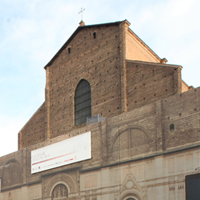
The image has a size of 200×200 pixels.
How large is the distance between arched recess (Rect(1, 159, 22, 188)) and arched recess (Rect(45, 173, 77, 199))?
2.88 meters

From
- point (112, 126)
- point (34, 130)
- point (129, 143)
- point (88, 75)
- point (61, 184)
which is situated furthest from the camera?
point (34, 130)

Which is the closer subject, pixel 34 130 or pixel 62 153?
pixel 62 153

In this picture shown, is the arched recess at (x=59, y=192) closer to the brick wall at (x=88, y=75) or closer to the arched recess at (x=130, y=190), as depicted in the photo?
the brick wall at (x=88, y=75)

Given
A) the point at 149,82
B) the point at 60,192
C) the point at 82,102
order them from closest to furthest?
the point at 149,82, the point at 60,192, the point at 82,102

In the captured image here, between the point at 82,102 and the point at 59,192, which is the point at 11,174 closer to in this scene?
the point at 59,192

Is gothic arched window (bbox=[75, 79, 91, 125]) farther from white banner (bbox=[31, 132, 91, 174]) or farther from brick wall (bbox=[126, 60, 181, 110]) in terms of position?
brick wall (bbox=[126, 60, 181, 110])

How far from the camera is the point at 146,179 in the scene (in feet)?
51.4

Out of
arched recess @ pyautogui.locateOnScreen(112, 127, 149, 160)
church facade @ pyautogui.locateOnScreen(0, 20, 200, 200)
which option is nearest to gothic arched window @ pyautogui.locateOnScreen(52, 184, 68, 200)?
church facade @ pyautogui.locateOnScreen(0, 20, 200, 200)

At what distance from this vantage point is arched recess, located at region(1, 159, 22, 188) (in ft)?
74.4

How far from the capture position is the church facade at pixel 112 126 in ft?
49.6

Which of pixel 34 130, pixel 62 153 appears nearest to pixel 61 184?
pixel 62 153

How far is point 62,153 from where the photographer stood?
20000 mm

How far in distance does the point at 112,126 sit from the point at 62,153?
360cm

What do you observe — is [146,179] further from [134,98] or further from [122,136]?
[134,98]
